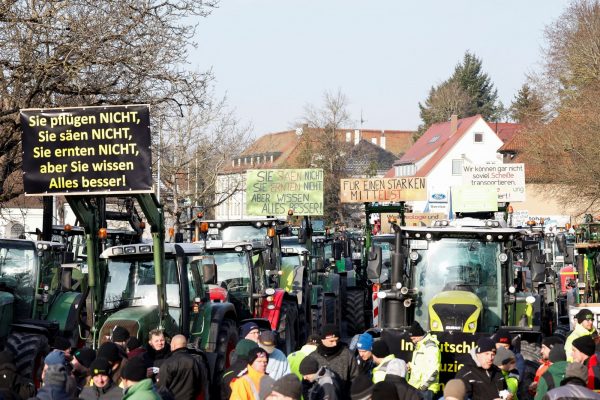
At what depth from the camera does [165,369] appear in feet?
38.9

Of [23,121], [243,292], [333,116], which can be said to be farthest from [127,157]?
[333,116]

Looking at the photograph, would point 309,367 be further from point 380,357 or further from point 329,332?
point 380,357

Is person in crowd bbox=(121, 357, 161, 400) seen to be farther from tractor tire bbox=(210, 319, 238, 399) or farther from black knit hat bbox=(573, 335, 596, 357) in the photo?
tractor tire bbox=(210, 319, 238, 399)

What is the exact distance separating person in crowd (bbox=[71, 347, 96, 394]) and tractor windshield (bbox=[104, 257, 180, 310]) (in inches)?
101

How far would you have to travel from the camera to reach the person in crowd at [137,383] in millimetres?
9289

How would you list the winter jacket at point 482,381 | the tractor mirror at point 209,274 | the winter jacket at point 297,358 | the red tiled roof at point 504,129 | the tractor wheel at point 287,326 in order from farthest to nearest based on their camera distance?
the red tiled roof at point 504,129 → the tractor wheel at point 287,326 → the tractor mirror at point 209,274 → the winter jacket at point 297,358 → the winter jacket at point 482,381

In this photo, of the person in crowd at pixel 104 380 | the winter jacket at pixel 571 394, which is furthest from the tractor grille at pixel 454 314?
the winter jacket at pixel 571 394

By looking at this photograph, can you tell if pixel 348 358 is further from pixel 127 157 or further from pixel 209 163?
pixel 209 163

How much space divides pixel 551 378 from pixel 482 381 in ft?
2.57

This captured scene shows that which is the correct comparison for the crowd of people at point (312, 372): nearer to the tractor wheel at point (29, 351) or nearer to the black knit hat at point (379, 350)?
the black knit hat at point (379, 350)

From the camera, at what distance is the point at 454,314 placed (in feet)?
52.4

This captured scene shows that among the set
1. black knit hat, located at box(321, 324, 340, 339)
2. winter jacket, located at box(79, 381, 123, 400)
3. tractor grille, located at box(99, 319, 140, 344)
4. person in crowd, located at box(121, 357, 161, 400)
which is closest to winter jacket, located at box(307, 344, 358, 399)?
black knit hat, located at box(321, 324, 340, 339)

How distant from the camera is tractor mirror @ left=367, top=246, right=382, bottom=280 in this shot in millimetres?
17781

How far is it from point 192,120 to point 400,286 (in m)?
34.3
